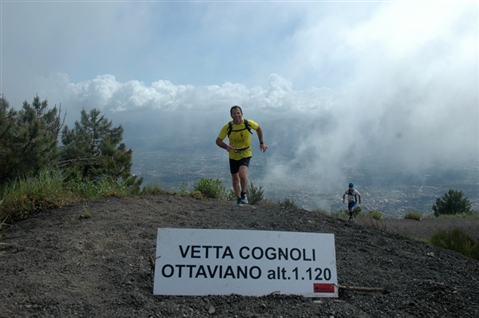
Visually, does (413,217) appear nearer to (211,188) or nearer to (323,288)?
(211,188)

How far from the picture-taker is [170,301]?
3.21 m

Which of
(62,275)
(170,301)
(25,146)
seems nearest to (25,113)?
(25,146)

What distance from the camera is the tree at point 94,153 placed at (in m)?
10.2

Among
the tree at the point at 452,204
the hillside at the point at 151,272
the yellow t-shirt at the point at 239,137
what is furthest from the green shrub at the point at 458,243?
the tree at the point at 452,204

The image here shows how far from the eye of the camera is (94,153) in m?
13.2

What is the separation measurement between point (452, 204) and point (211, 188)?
18994 mm

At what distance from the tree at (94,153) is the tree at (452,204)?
1887 centimetres

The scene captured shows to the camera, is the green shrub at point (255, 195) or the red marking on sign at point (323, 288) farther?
the green shrub at point (255, 195)

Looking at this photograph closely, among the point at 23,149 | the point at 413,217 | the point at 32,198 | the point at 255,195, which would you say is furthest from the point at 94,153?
the point at 413,217

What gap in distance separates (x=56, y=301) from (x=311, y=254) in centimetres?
218

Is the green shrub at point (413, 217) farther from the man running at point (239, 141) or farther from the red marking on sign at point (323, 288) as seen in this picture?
the red marking on sign at point (323, 288)

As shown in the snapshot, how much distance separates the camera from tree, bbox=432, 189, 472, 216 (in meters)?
22.6

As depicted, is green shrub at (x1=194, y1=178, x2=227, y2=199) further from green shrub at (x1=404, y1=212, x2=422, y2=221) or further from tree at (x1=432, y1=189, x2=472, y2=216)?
tree at (x1=432, y1=189, x2=472, y2=216)

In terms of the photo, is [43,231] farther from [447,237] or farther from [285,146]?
[285,146]
